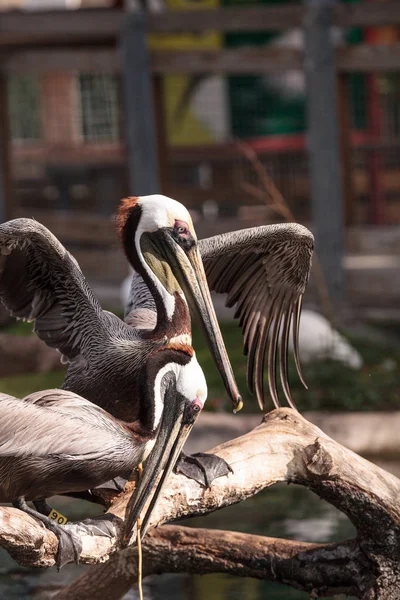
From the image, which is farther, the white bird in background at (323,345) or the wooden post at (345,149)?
the wooden post at (345,149)

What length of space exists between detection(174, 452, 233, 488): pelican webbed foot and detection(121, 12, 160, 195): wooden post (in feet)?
16.3

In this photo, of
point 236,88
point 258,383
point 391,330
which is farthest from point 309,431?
point 236,88

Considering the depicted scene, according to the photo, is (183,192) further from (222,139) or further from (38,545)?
(38,545)

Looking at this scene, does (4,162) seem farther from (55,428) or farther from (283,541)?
(55,428)

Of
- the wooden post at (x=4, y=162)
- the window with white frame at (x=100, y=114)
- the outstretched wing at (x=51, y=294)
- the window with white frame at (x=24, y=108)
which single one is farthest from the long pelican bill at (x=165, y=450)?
the window with white frame at (x=24, y=108)

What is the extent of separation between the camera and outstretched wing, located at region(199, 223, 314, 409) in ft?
14.5

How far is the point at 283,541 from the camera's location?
437 centimetres

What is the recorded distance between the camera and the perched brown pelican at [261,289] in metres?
4.36

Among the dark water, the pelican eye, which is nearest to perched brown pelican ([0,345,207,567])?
the pelican eye

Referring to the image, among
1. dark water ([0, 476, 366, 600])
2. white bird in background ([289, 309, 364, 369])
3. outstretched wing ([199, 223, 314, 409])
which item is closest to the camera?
outstretched wing ([199, 223, 314, 409])

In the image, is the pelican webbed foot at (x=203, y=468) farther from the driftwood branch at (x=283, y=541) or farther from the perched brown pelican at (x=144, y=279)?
the perched brown pelican at (x=144, y=279)

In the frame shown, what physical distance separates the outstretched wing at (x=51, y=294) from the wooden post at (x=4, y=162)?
17.4 feet

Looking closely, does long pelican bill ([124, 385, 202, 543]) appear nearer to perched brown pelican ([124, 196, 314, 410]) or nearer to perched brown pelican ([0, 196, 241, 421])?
perched brown pelican ([0, 196, 241, 421])

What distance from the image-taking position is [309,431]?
405 cm
